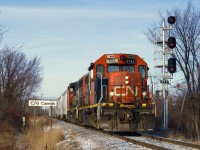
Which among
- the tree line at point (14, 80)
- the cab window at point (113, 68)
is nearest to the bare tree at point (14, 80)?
the tree line at point (14, 80)

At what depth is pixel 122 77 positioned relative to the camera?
18.9 metres

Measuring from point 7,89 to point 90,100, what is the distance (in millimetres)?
15821

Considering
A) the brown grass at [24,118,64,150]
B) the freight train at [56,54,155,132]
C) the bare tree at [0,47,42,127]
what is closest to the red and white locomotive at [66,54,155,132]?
the freight train at [56,54,155,132]

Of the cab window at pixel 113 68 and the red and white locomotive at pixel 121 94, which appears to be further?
the cab window at pixel 113 68

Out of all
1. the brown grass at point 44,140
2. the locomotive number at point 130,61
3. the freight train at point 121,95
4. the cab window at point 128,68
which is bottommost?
the brown grass at point 44,140

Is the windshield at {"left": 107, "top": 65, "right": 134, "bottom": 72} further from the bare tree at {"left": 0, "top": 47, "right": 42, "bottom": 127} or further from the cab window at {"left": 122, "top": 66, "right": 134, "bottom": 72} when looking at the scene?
the bare tree at {"left": 0, "top": 47, "right": 42, "bottom": 127}

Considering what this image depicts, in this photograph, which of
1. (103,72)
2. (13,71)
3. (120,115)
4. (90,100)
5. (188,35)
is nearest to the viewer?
(120,115)

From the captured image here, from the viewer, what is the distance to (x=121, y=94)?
18938 millimetres

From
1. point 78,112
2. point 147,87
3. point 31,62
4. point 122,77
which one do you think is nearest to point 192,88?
point 147,87

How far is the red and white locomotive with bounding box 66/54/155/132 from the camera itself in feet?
59.6

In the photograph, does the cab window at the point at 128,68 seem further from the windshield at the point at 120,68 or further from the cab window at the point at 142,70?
the cab window at the point at 142,70

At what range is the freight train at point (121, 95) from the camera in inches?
714

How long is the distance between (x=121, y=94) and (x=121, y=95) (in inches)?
2.0

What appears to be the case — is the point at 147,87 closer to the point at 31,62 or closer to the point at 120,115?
the point at 120,115
